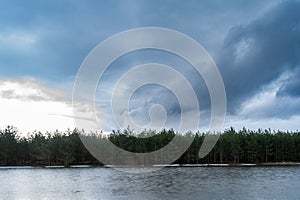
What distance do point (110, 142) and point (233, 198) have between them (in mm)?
76441

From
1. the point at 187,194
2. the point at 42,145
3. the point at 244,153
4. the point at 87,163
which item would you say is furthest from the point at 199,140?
the point at 187,194

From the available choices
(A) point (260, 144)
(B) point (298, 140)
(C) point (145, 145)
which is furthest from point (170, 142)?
(B) point (298, 140)

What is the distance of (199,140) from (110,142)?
929 inches

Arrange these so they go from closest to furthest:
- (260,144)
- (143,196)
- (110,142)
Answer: (143,196) → (260,144) → (110,142)

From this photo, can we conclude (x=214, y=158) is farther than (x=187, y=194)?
Yes

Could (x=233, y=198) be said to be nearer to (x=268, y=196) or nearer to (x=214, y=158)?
(x=268, y=196)

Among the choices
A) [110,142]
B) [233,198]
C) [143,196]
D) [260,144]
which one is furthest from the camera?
[110,142]

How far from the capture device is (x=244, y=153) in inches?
3684

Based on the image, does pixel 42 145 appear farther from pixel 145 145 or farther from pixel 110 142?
pixel 145 145

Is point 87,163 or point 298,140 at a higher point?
point 298,140

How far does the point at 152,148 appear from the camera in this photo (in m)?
95.9

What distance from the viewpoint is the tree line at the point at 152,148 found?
3620 inches

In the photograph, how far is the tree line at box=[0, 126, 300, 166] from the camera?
9194 centimetres

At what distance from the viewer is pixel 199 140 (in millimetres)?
95688
